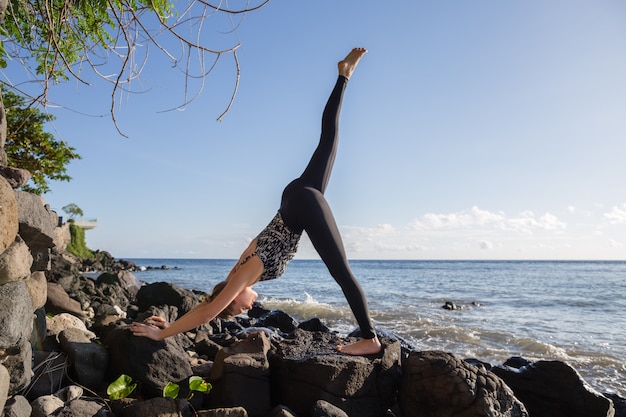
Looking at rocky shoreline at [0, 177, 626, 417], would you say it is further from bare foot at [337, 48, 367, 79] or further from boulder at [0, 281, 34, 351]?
bare foot at [337, 48, 367, 79]

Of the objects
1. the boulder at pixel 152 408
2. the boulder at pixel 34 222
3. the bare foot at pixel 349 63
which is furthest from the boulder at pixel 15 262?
the bare foot at pixel 349 63

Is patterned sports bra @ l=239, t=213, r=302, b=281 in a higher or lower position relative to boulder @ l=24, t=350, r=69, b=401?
higher

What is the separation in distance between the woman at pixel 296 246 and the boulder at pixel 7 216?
129 cm

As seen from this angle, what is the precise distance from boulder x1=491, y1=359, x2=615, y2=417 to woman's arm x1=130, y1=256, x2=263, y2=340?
117 inches

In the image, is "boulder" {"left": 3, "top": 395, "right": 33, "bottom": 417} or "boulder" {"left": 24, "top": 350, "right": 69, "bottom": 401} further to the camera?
"boulder" {"left": 24, "top": 350, "right": 69, "bottom": 401}

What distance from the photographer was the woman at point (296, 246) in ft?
12.2

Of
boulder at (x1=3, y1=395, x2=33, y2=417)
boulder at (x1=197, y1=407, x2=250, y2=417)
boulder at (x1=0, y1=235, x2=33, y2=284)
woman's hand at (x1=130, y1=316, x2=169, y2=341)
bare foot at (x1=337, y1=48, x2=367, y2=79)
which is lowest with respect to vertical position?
boulder at (x1=197, y1=407, x2=250, y2=417)

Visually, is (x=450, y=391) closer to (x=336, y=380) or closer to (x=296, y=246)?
(x=336, y=380)

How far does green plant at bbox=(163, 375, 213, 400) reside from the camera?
139 inches

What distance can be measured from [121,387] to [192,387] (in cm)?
50

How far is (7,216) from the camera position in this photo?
276 cm

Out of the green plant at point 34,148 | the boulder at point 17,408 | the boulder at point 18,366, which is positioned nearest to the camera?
the boulder at point 17,408

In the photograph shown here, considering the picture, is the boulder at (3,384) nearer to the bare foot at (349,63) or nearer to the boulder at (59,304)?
the bare foot at (349,63)

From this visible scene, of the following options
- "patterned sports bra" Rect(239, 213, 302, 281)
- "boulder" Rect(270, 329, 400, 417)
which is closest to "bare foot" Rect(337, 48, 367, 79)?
"patterned sports bra" Rect(239, 213, 302, 281)
